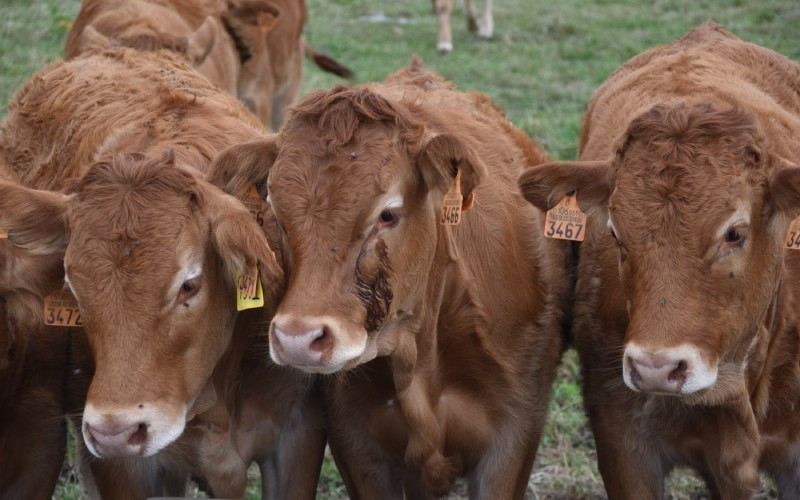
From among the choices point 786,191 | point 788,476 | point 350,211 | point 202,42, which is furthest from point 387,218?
point 202,42

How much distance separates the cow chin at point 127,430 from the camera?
402cm

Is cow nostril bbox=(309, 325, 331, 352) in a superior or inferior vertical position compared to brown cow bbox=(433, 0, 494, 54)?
superior

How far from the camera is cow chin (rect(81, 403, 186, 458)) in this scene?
4020 millimetres

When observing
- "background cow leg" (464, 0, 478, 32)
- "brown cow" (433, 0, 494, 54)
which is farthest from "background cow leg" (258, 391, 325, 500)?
"background cow leg" (464, 0, 478, 32)


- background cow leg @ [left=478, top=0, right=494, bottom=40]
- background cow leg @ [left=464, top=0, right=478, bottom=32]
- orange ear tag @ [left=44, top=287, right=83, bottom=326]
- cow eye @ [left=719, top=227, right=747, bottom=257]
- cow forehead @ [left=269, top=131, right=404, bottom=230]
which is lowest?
background cow leg @ [left=464, top=0, right=478, bottom=32]

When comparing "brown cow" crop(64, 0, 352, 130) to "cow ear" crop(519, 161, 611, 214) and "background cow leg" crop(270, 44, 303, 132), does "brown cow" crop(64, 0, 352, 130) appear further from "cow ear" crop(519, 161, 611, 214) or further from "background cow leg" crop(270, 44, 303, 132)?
"cow ear" crop(519, 161, 611, 214)

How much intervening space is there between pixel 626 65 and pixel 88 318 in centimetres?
400

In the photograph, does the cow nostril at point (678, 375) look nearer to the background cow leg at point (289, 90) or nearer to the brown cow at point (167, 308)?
the brown cow at point (167, 308)

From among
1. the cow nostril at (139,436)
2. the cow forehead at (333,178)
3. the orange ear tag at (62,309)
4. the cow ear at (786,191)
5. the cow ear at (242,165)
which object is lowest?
the orange ear tag at (62,309)

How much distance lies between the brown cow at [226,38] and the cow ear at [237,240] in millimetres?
3422

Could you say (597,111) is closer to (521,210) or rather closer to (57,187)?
(521,210)

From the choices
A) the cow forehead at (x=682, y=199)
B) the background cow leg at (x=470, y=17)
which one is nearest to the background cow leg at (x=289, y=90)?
the background cow leg at (x=470, y=17)

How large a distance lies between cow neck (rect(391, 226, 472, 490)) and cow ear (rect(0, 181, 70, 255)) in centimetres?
136

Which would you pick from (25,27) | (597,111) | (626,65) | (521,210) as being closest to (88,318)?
(521,210)
